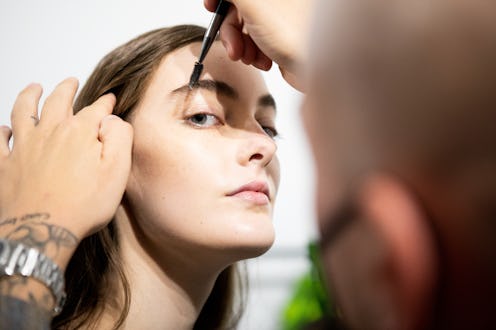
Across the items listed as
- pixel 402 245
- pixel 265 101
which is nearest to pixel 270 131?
pixel 265 101

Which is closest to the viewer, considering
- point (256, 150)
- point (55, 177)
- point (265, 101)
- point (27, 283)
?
point (27, 283)

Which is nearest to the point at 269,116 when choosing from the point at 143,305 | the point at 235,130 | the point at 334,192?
the point at 235,130

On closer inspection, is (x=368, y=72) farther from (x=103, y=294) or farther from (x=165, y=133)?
(x=103, y=294)

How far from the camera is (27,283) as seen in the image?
0.66 meters

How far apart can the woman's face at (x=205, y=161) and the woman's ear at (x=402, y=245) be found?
641 millimetres

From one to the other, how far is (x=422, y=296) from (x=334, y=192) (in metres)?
0.05

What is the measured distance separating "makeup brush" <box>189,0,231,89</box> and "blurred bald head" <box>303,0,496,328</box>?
688 millimetres

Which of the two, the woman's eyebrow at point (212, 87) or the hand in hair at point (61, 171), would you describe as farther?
the woman's eyebrow at point (212, 87)

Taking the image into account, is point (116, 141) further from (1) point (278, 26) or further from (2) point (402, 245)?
(2) point (402, 245)

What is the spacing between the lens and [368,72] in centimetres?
20

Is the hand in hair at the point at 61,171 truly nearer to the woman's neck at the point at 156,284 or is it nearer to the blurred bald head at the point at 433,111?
the woman's neck at the point at 156,284

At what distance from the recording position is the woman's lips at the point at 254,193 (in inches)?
33.5

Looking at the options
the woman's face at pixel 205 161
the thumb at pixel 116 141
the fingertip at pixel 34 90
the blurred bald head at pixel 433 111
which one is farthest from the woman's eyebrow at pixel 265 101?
the blurred bald head at pixel 433 111

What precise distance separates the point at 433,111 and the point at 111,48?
47.8 inches
